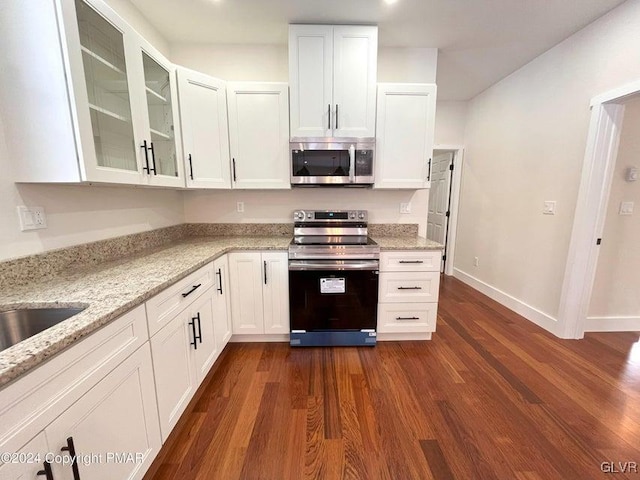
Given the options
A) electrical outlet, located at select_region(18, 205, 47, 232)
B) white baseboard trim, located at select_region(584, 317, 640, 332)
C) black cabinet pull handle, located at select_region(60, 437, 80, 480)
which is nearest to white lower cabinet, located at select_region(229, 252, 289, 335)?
electrical outlet, located at select_region(18, 205, 47, 232)

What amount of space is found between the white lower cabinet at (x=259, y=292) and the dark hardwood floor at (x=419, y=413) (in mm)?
210

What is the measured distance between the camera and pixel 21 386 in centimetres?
64

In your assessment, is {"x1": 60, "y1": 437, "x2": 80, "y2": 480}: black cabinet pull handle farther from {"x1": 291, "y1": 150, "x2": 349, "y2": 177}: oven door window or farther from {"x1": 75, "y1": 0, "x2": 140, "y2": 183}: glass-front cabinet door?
{"x1": 291, "y1": 150, "x2": 349, "y2": 177}: oven door window

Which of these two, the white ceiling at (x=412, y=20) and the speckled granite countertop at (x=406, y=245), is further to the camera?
the speckled granite countertop at (x=406, y=245)

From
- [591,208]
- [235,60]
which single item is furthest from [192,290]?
[591,208]

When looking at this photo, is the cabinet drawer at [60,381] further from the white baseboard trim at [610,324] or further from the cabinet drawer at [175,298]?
the white baseboard trim at [610,324]

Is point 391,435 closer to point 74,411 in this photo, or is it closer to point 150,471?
point 150,471

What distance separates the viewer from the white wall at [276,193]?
243 cm

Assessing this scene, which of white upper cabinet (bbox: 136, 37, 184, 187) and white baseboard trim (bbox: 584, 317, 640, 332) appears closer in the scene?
white upper cabinet (bbox: 136, 37, 184, 187)

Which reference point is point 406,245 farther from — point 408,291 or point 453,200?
point 453,200

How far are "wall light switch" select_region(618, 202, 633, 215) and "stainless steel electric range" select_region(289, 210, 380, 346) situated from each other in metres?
2.27

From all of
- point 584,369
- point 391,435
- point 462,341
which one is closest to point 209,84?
point 391,435

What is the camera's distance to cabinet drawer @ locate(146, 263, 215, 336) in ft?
3.84

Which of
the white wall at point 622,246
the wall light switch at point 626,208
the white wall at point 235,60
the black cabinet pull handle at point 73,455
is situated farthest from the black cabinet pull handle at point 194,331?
the wall light switch at point 626,208
